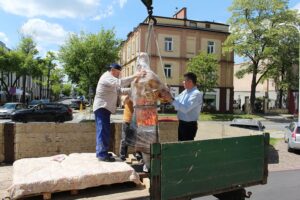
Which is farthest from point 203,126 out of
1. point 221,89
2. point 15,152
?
point 221,89

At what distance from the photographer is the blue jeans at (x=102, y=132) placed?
4.33 meters

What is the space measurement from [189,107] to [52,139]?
5657 mm

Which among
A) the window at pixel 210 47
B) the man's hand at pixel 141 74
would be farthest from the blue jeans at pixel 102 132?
the window at pixel 210 47

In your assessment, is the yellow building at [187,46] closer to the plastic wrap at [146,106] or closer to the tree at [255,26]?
the tree at [255,26]

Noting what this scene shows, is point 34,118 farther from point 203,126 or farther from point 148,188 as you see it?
point 148,188

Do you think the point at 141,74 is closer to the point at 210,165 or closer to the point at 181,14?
the point at 210,165

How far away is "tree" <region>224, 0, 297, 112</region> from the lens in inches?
1609

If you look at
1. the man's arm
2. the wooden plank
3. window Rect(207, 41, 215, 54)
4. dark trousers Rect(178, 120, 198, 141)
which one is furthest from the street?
window Rect(207, 41, 215, 54)

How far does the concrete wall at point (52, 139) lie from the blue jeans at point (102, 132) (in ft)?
16.6

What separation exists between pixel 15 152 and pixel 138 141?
6242 mm

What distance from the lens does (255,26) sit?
40938mm

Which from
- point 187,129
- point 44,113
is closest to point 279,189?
point 187,129

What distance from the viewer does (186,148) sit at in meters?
3.72

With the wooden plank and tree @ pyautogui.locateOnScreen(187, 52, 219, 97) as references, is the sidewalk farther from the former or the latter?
tree @ pyautogui.locateOnScreen(187, 52, 219, 97)
